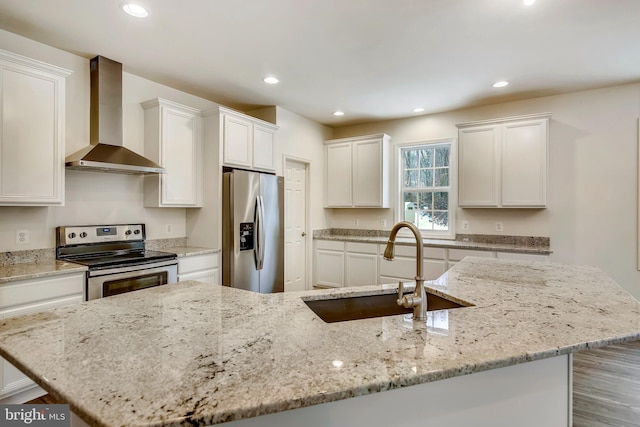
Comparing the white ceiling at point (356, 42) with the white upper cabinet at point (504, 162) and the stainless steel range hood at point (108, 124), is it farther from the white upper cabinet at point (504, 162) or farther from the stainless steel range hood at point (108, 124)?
the white upper cabinet at point (504, 162)

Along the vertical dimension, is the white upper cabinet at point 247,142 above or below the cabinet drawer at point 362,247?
above

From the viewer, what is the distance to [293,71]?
323 centimetres

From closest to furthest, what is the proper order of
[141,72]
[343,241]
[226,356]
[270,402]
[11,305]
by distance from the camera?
[270,402] → [226,356] → [11,305] → [141,72] → [343,241]

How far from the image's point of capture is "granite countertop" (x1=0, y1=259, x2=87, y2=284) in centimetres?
207

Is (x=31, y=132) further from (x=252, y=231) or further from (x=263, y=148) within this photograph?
(x=263, y=148)

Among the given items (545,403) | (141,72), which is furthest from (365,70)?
(545,403)

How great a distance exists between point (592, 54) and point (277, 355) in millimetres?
3665

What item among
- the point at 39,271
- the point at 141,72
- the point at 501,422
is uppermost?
the point at 141,72

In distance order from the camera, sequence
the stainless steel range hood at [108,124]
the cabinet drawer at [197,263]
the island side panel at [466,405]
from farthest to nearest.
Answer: the cabinet drawer at [197,263]
the stainless steel range hood at [108,124]
the island side panel at [466,405]

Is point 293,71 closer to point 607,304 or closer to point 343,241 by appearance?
point 343,241

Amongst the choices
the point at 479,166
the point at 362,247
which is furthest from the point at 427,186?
the point at 362,247

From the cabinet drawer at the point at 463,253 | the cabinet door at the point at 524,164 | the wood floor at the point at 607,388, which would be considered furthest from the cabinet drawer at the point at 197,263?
the cabinet door at the point at 524,164

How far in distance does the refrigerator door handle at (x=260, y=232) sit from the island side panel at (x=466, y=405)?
2.89 m

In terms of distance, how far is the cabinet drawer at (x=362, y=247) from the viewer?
15.0 feet
